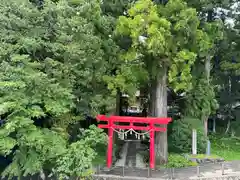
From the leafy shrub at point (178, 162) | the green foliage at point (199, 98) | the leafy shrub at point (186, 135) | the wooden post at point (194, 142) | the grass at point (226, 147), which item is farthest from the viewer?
the green foliage at point (199, 98)

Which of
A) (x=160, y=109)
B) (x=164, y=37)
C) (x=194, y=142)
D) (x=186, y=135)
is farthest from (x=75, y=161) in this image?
(x=186, y=135)

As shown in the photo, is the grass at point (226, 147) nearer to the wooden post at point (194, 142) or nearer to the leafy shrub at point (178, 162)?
the wooden post at point (194, 142)

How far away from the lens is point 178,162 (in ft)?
47.0

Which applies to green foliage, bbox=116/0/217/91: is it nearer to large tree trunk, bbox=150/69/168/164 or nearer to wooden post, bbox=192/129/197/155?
large tree trunk, bbox=150/69/168/164

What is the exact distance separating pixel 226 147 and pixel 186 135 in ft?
14.5

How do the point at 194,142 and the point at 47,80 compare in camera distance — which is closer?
the point at 47,80

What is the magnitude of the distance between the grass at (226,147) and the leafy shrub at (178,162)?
2.69m

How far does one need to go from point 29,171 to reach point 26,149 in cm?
88

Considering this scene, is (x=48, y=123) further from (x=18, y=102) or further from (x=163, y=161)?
(x=163, y=161)

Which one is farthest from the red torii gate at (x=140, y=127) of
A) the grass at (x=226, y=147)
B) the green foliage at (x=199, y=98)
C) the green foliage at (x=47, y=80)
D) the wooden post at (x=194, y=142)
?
the grass at (x=226, y=147)

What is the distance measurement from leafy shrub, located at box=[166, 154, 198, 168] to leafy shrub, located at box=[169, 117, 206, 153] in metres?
1.58

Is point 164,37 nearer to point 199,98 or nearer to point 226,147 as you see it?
point 199,98

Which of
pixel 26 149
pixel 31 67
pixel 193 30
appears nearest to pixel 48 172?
pixel 26 149

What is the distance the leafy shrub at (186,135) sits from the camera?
1622 cm
